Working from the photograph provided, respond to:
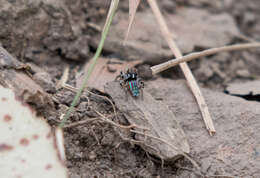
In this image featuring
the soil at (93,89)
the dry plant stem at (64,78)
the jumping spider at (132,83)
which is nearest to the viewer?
Result: the soil at (93,89)

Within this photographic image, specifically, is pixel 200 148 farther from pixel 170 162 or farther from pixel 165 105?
pixel 165 105

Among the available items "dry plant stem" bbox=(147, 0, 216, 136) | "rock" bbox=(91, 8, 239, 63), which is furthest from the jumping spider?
"rock" bbox=(91, 8, 239, 63)

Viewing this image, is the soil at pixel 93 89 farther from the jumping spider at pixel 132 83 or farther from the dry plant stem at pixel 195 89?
the jumping spider at pixel 132 83

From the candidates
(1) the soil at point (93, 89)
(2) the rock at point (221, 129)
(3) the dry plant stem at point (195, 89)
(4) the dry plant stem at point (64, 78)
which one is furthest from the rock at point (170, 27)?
(2) the rock at point (221, 129)

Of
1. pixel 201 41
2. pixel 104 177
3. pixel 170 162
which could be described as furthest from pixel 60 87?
pixel 201 41

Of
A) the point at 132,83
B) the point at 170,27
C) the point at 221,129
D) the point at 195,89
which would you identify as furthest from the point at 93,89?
the point at 170,27

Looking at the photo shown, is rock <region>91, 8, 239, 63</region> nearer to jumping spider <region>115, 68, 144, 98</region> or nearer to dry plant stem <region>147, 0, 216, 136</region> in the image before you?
dry plant stem <region>147, 0, 216, 136</region>
